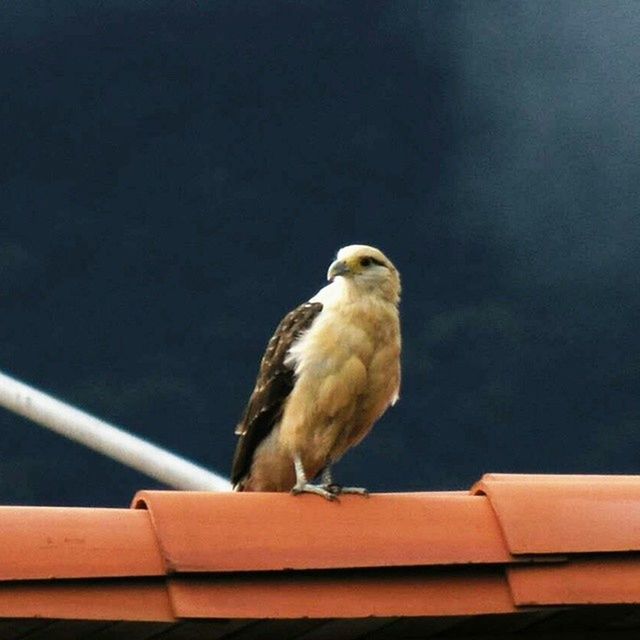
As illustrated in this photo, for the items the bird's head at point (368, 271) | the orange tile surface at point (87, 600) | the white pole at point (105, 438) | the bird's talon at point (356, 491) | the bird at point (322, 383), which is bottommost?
the orange tile surface at point (87, 600)

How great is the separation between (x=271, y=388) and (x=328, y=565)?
1748 millimetres

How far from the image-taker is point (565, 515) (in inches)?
167

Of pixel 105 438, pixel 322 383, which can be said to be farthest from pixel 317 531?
pixel 105 438

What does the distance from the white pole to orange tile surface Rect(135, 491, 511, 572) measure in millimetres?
2348

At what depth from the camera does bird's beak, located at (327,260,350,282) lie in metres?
5.83

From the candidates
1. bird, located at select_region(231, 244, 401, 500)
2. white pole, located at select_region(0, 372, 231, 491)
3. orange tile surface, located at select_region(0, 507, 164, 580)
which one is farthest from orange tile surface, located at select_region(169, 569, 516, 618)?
Result: white pole, located at select_region(0, 372, 231, 491)

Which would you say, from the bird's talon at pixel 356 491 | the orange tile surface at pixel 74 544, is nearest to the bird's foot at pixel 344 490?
the bird's talon at pixel 356 491

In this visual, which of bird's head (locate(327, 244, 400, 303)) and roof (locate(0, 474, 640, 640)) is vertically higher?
bird's head (locate(327, 244, 400, 303))

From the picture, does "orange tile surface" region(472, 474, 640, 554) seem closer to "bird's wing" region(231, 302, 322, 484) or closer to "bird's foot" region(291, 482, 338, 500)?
"bird's foot" region(291, 482, 338, 500)

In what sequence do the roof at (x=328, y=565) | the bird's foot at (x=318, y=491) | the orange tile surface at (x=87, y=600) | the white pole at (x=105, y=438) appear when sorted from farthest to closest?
the white pole at (x=105, y=438)
the bird's foot at (x=318, y=491)
the roof at (x=328, y=565)
the orange tile surface at (x=87, y=600)

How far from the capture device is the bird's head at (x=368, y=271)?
19.0ft

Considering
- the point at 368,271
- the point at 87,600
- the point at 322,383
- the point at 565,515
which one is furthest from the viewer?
the point at 368,271

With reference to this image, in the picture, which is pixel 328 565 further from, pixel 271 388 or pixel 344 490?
pixel 271 388

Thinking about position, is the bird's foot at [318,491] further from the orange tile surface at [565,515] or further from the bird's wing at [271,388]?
the bird's wing at [271,388]
